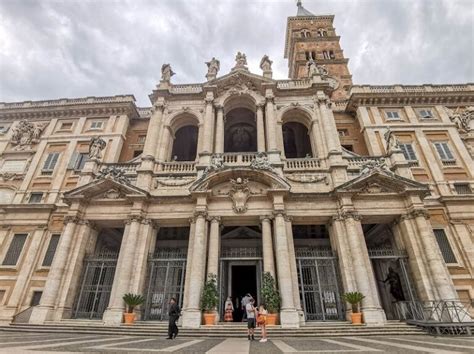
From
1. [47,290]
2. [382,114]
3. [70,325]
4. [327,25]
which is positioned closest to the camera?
[70,325]

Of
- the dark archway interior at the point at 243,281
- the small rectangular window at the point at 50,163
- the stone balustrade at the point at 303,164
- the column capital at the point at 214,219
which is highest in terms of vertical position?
the small rectangular window at the point at 50,163

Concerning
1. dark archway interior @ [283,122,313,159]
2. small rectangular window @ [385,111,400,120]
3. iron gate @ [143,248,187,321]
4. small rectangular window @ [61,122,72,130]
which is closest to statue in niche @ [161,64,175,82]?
small rectangular window @ [61,122,72,130]

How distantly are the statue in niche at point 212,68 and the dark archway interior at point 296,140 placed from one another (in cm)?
689

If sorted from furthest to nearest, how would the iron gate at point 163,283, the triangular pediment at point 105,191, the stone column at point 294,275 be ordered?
1. the triangular pediment at point 105,191
2. the iron gate at point 163,283
3. the stone column at point 294,275

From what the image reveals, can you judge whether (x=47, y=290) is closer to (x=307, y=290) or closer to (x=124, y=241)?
(x=124, y=241)

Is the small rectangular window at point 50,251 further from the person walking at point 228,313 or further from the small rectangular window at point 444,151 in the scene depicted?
the small rectangular window at point 444,151

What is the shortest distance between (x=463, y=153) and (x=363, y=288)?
13.7m

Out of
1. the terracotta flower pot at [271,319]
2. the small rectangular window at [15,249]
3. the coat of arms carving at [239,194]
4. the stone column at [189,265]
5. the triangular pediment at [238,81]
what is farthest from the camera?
the triangular pediment at [238,81]

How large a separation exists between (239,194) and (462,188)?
15012 mm

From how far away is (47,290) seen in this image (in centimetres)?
1309

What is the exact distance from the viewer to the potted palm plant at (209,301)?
1174 centimetres

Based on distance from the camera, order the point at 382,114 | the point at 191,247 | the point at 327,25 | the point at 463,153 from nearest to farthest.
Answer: the point at 191,247, the point at 463,153, the point at 382,114, the point at 327,25

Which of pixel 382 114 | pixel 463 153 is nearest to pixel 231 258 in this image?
pixel 382 114

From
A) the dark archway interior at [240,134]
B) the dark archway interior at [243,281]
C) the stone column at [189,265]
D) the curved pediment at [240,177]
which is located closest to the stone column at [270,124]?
the curved pediment at [240,177]
